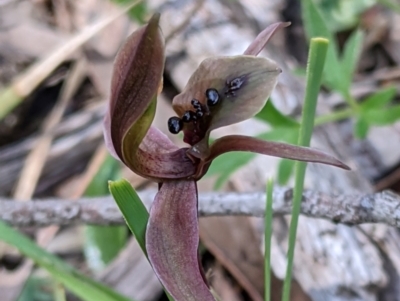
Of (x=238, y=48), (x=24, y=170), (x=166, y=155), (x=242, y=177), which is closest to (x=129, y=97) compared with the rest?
(x=166, y=155)

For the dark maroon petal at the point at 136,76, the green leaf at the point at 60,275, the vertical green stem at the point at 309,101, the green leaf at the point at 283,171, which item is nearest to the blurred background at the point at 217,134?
the green leaf at the point at 283,171

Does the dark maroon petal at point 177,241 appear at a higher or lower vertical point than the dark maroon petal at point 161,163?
lower

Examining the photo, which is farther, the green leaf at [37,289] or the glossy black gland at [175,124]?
the green leaf at [37,289]

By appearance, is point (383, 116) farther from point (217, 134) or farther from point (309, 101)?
point (309, 101)

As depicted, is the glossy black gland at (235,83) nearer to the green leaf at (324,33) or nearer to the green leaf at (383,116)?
the green leaf at (324,33)

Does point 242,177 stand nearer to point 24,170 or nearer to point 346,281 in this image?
point 346,281

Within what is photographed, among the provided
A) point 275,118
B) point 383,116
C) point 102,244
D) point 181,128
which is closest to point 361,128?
point 383,116

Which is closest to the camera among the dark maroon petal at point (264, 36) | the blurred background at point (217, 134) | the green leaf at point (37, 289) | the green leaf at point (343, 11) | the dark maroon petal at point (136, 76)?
the dark maroon petal at point (136, 76)
